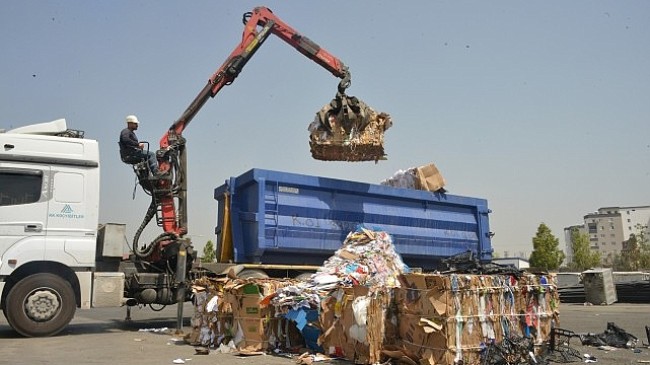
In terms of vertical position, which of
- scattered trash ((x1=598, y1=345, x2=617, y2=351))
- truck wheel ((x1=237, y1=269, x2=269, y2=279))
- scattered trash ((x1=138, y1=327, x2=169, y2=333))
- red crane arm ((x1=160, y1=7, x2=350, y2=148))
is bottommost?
scattered trash ((x1=598, y1=345, x2=617, y2=351))

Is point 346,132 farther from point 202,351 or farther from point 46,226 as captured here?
point 46,226

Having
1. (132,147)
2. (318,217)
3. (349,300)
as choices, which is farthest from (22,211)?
(349,300)

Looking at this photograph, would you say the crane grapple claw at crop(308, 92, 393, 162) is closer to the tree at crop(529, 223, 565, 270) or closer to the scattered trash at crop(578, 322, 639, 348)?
the scattered trash at crop(578, 322, 639, 348)

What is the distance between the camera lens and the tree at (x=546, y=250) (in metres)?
38.8

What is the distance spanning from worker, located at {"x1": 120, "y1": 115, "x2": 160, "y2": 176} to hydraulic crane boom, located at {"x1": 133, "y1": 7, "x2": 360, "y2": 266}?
253mm

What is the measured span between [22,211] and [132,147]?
218cm

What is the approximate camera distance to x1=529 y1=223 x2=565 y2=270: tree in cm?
3881

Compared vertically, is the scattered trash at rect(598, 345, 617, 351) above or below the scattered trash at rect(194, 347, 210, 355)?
below

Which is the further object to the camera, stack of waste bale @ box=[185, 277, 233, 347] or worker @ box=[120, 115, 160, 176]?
worker @ box=[120, 115, 160, 176]

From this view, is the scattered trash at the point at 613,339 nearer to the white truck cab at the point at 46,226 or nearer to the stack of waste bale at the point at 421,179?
the stack of waste bale at the point at 421,179

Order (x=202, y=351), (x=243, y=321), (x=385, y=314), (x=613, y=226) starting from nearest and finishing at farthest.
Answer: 1. (x=385, y=314)
2. (x=202, y=351)
3. (x=243, y=321)
4. (x=613, y=226)

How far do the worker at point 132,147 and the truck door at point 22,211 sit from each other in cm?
149

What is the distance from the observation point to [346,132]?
9.89 meters

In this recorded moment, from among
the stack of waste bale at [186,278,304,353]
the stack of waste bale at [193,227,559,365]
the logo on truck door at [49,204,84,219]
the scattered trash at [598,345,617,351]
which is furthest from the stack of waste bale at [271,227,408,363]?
the logo on truck door at [49,204,84,219]
